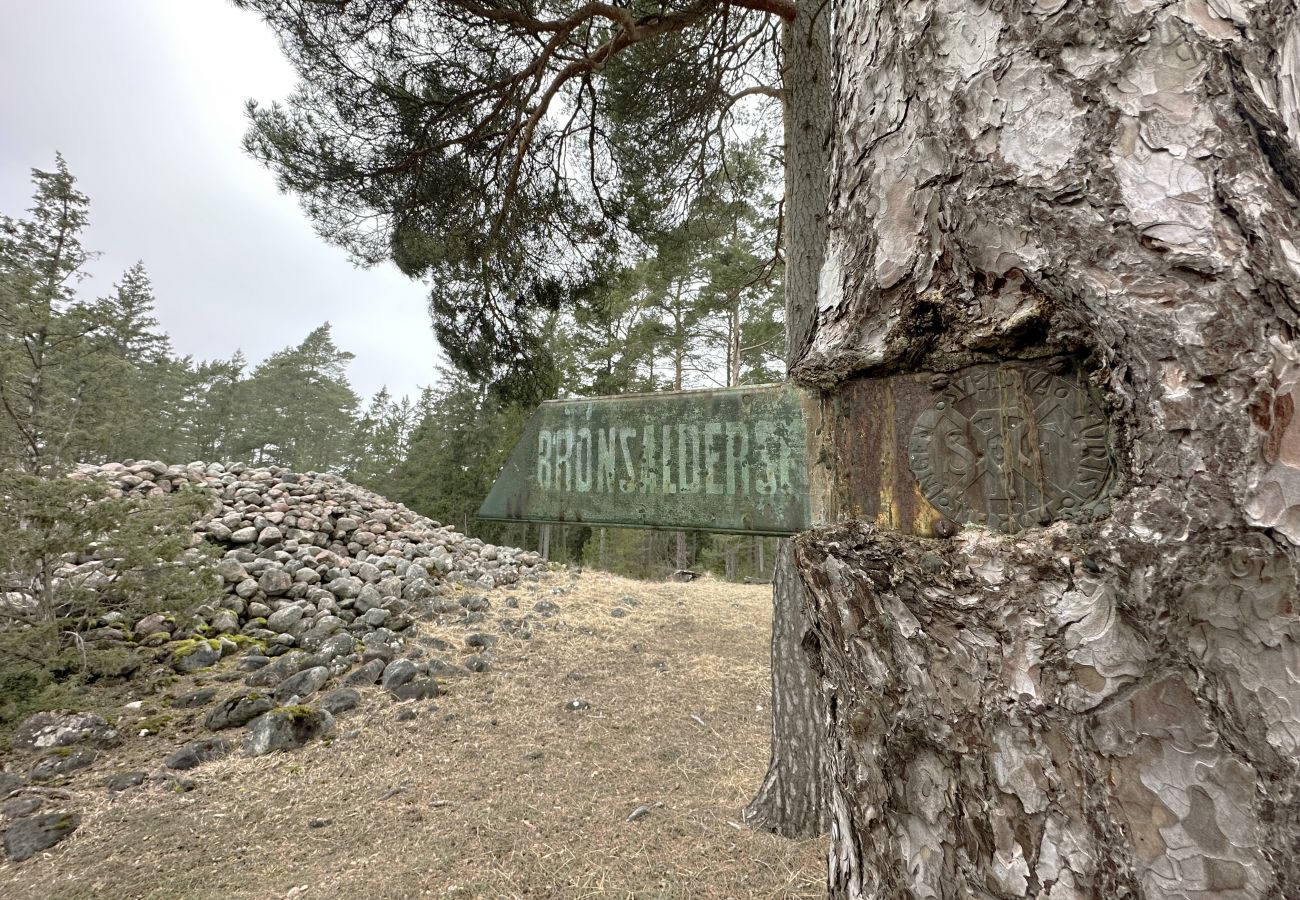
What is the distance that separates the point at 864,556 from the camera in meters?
0.59

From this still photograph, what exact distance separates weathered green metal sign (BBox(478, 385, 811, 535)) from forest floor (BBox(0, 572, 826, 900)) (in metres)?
1.74

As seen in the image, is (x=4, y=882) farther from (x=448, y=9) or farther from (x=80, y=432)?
(x=448, y=9)

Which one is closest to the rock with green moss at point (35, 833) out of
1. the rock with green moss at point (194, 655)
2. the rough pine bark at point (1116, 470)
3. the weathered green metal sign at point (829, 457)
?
the rock with green moss at point (194, 655)

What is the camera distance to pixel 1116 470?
0.50 metres

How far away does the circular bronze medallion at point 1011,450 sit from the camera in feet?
1.69

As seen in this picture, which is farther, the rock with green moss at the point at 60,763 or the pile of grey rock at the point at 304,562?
the pile of grey rock at the point at 304,562

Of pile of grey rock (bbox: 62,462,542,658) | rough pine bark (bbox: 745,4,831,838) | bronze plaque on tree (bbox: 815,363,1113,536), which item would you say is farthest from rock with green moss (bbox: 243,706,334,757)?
bronze plaque on tree (bbox: 815,363,1113,536)

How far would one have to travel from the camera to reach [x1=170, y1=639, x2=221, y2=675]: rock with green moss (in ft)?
13.0

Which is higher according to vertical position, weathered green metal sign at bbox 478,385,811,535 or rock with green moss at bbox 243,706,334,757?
weathered green metal sign at bbox 478,385,811,535

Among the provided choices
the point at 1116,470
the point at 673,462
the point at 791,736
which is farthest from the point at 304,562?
the point at 1116,470

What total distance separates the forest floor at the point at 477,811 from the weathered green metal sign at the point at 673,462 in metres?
1.74

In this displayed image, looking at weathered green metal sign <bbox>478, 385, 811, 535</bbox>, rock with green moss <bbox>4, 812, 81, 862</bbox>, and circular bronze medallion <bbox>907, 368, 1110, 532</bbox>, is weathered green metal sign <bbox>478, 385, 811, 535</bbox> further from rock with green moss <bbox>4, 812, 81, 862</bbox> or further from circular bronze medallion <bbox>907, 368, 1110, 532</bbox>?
Answer: rock with green moss <bbox>4, 812, 81, 862</bbox>

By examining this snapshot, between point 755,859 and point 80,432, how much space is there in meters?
5.21

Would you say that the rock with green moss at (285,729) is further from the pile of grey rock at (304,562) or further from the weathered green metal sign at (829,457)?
the weathered green metal sign at (829,457)
